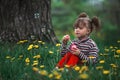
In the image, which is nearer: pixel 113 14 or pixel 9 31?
pixel 9 31

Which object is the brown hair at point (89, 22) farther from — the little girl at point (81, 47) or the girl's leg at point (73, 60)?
the girl's leg at point (73, 60)

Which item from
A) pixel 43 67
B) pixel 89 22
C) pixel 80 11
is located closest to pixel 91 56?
pixel 89 22

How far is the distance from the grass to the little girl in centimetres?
11

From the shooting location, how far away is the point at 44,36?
6246 mm

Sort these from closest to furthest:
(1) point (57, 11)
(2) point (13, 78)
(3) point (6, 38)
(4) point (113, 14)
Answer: (2) point (13, 78)
(3) point (6, 38)
(4) point (113, 14)
(1) point (57, 11)

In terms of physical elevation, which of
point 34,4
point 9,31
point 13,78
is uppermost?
point 34,4

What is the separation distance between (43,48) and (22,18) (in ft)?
2.67

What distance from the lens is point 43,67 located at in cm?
433

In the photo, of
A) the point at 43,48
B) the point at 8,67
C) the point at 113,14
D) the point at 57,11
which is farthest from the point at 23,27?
the point at 57,11

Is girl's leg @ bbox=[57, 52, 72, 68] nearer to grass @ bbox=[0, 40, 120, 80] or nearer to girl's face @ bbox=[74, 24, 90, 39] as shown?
grass @ bbox=[0, 40, 120, 80]

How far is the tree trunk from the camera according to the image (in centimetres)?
602

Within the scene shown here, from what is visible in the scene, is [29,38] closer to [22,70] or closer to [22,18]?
[22,18]

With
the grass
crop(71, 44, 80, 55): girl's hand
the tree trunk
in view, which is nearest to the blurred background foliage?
the tree trunk

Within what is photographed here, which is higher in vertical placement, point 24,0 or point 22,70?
point 24,0
